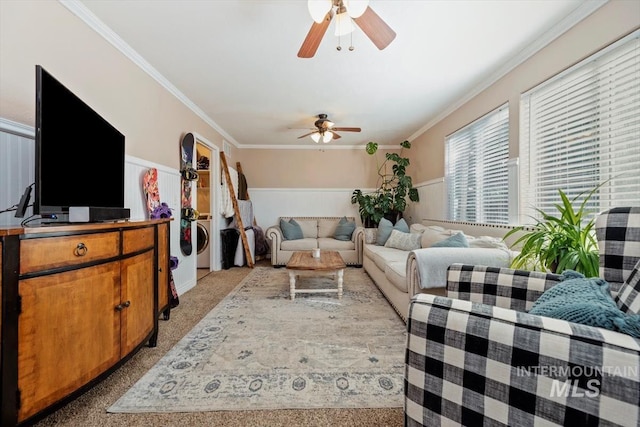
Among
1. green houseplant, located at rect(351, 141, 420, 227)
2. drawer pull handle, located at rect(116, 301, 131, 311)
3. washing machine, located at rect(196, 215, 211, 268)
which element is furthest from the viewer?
green houseplant, located at rect(351, 141, 420, 227)

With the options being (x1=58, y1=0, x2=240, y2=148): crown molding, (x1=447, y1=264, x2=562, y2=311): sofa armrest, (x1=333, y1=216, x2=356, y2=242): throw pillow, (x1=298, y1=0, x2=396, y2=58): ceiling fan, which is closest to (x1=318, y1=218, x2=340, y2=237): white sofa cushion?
(x1=333, y1=216, x2=356, y2=242): throw pillow

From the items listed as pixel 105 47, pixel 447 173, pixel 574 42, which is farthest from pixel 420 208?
pixel 105 47

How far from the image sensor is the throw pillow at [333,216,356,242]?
4.91 metres

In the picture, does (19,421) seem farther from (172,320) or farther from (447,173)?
(447,173)

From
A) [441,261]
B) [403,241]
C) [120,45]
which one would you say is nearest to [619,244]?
[441,261]

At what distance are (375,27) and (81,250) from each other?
6.58ft

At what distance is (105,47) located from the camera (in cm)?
206

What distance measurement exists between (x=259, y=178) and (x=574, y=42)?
4909mm

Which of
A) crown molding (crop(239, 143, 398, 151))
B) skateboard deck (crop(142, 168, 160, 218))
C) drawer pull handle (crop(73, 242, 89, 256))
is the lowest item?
drawer pull handle (crop(73, 242, 89, 256))

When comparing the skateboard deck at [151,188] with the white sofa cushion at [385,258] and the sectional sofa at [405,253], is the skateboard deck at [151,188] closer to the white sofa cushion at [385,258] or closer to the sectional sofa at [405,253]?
the sectional sofa at [405,253]

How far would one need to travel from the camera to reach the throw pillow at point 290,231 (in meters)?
4.87

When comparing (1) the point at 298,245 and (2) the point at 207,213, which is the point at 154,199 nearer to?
(2) the point at 207,213

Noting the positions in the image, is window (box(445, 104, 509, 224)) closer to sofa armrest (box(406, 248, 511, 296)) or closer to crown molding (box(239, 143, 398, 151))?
sofa armrest (box(406, 248, 511, 296))

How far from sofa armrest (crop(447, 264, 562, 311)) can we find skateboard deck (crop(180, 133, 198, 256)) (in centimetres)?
299
